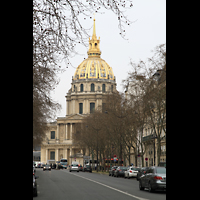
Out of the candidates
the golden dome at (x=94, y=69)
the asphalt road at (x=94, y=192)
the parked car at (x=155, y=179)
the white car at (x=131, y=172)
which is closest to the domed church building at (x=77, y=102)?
Answer: the golden dome at (x=94, y=69)

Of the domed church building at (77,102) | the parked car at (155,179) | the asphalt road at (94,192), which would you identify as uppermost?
the domed church building at (77,102)

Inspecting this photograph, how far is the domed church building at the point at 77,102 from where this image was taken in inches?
6324

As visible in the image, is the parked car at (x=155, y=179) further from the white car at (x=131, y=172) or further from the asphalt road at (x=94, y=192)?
the white car at (x=131, y=172)

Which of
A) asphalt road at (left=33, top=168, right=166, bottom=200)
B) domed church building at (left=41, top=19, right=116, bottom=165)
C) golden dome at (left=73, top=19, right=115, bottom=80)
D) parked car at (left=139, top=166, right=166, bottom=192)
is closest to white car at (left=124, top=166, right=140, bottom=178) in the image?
asphalt road at (left=33, top=168, right=166, bottom=200)

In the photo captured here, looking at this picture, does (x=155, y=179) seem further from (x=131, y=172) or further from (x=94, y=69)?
(x=94, y=69)

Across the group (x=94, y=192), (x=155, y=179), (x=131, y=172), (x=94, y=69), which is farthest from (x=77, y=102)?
(x=94, y=192)

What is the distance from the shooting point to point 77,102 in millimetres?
166500

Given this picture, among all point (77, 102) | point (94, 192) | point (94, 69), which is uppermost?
point (94, 69)

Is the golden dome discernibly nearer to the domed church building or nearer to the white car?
→ the domed church building

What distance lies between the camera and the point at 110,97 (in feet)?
185

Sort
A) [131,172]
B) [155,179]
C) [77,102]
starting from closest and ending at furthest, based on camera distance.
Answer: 1. [155,179]
2. [131,172]
3. [77,102]
